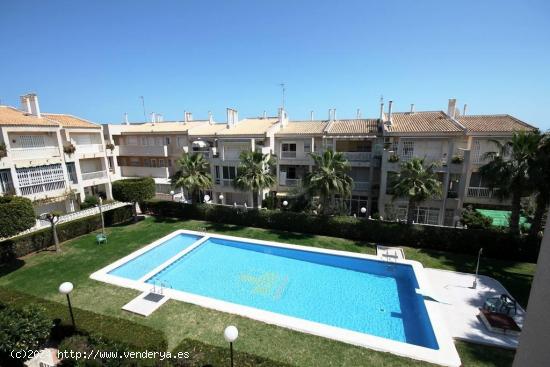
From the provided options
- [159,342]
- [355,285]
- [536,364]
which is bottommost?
[355,285]

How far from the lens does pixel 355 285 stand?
54.2 feet

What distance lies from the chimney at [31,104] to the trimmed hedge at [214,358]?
31.6m

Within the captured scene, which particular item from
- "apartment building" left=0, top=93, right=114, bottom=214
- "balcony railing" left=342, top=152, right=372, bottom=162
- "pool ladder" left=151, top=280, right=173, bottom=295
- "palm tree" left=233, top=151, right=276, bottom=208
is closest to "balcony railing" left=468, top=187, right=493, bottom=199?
"balcony railing" left=342, top=152, right=372, bottom=162

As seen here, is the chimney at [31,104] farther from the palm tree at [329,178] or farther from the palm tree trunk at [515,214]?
the palm tree trunk at [515,214]

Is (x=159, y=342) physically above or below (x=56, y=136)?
below

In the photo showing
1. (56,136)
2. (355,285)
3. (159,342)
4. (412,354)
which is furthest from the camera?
(56,136)

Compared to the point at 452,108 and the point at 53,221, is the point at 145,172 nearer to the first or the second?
the point at 53,221

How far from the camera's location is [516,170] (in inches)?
690

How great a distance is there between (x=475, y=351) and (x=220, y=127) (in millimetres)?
33265

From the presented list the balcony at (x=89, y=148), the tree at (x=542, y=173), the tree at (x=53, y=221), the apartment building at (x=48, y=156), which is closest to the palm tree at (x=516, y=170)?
the tree at (x=542, y=173)

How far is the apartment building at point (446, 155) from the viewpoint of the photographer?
928 inches

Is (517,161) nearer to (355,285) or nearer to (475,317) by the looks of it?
(475,317)

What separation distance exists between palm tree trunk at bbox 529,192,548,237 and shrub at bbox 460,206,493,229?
322cm

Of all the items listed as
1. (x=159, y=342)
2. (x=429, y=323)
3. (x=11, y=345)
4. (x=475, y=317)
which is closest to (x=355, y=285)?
(x=429, y=323)
